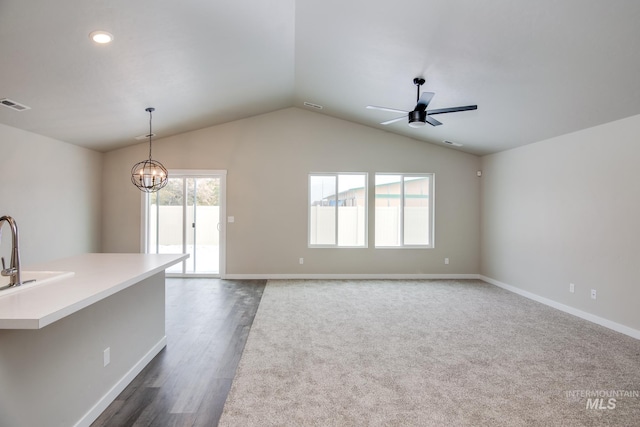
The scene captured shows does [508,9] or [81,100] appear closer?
[508,9]

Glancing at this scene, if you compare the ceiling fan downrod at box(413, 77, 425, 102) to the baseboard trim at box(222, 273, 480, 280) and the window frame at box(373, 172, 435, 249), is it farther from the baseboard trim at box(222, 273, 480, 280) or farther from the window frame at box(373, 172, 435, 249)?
the baseboard trim at box(222, 273, 480, 280)

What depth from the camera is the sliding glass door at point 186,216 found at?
6.23 meters

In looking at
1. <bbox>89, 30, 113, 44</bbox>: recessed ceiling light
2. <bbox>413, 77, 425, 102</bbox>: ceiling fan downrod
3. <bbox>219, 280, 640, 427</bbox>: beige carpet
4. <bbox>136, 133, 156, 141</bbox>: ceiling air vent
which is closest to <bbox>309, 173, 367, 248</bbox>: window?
<bbox>219, 280, 640, 427</bbox>: beige carpet

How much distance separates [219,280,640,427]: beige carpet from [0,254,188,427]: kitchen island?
0.90 metres

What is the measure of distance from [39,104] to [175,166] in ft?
8.19

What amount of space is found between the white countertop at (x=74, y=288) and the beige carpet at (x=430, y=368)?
1.15 metres

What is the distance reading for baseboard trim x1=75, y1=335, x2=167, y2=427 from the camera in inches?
78.2

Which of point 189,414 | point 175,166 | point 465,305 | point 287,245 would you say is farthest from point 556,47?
point 175,166

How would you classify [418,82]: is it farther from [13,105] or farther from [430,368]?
[13,105]

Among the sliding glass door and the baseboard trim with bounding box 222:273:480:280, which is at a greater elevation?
the sliding glass door

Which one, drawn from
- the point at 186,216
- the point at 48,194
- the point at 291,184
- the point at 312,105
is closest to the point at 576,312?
the point at 291,184

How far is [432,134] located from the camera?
5746 millimetres

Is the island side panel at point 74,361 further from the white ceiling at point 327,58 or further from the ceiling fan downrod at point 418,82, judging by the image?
the ceiling fan downrod at point 418,82

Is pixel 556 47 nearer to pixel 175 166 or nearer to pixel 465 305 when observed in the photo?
pixel 465 305
